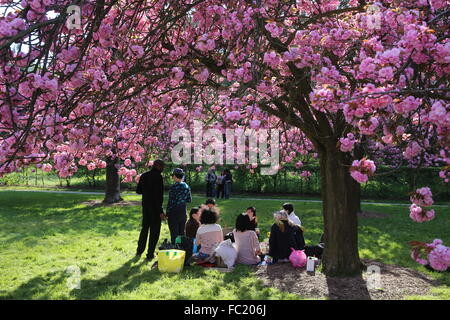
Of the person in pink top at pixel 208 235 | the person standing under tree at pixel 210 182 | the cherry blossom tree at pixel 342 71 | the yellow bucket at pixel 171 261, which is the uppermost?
the cherry blossom tree at pixel 342 71

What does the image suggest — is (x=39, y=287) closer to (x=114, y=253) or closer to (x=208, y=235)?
(x=114, y=253)

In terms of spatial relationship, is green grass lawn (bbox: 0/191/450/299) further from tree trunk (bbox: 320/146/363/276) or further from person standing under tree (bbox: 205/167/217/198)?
person standing under tree (bbox: 205/167/217/198)

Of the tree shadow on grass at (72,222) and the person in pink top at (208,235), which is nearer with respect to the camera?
the person in pink top at (208,235)

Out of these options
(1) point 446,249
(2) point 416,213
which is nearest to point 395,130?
(2) point 416,213

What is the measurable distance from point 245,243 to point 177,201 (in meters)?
1.45

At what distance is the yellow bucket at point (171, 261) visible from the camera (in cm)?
615

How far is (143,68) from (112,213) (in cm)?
789

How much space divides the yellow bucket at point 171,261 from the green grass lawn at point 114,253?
5.4 inches

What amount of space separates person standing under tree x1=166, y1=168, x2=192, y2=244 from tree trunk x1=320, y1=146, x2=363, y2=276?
97.9 inches

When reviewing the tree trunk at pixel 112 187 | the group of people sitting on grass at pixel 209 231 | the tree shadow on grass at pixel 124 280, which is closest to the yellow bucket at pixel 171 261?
the tree shadow on grass at pixel 124 280

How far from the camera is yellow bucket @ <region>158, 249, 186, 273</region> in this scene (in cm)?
615

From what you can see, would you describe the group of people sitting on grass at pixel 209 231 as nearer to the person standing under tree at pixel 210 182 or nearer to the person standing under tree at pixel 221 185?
the person standing under tree at pixel 221 185

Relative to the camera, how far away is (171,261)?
6.14 m

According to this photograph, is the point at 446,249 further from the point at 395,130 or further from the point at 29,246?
the point at 29,246
